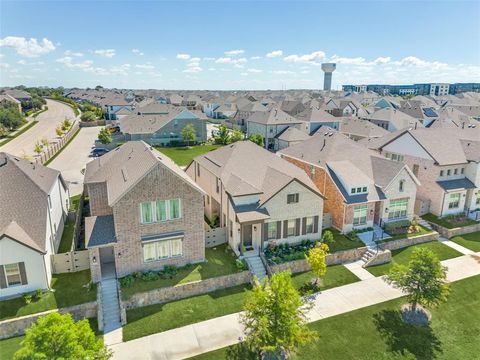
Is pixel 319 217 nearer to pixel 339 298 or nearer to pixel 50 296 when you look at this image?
Result: pixel 339 298

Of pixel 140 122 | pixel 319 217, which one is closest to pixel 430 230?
pixel 319 217

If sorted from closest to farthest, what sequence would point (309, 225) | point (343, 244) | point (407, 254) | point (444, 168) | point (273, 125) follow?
point (309, 225)
point (343, 244)
point (407, 254)
point (444, 168)
point (273, 125)

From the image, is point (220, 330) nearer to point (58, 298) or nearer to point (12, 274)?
point (58, 298)

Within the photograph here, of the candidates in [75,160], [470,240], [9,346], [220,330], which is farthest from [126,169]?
[75,160]

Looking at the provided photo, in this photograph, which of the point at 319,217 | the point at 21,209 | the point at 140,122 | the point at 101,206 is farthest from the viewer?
the point at 140,122

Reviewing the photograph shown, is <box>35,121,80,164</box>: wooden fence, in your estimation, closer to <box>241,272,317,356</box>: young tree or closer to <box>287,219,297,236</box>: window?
<box>287,219,297,236</box>: window

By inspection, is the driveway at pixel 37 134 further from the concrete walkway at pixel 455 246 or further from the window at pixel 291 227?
the concrete walkway at pixel 455 246
